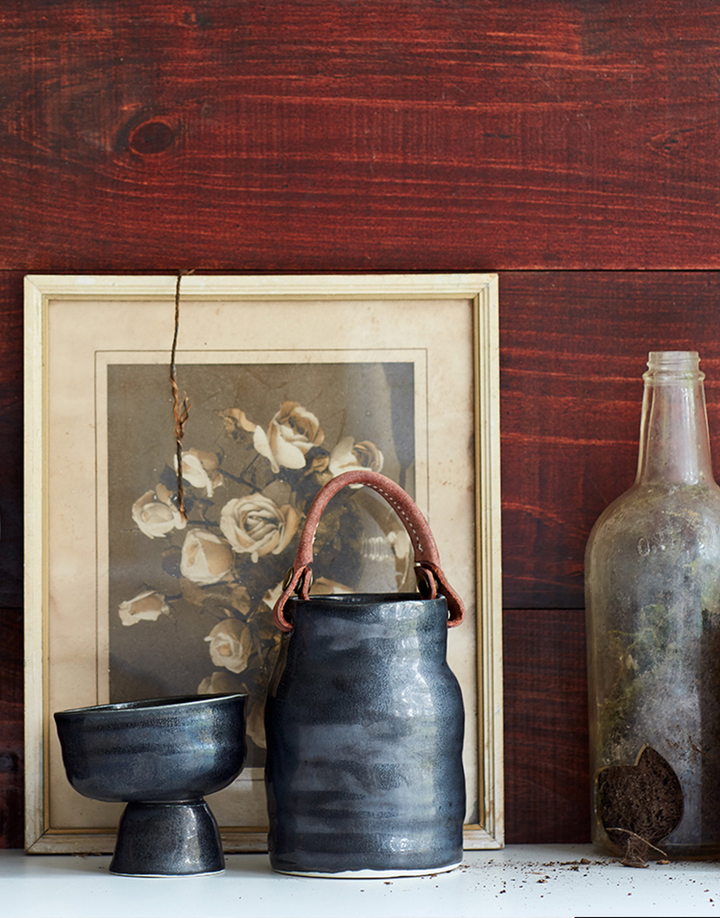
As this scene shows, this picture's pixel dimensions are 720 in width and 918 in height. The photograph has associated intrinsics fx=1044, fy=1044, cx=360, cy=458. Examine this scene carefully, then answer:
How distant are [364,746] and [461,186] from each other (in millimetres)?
424

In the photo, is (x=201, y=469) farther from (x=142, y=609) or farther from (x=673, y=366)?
(x=673, y=366)

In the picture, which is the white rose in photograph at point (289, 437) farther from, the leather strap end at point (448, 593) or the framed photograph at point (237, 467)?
the leather strap end at point (448, 593)

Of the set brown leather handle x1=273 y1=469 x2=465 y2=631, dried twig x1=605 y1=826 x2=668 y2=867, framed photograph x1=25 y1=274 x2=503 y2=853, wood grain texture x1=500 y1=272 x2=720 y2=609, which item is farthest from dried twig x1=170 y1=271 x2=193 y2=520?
dried twig x1=605 y1=826 x2=668 y2=867

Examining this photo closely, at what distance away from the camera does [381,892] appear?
2.08 feet

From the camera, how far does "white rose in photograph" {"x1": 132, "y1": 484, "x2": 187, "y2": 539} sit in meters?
0.78

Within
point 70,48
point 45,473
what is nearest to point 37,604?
point 45,473

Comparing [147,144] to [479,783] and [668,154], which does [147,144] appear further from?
[479,783]

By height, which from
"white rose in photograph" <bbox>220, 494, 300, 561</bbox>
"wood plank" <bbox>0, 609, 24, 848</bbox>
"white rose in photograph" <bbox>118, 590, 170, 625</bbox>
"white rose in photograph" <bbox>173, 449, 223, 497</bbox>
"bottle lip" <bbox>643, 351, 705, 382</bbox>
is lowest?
"wood plank" <bbox>0, 609, 24, 848</bbox>

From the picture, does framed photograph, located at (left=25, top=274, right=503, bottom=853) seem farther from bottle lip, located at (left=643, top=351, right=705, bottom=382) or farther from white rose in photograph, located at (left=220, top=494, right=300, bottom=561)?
bottle lip, located at (left=643, top=351, right=705, bottom=382)

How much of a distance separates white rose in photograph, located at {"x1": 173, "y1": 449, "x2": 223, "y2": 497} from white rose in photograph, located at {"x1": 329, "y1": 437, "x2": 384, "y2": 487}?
3.4 inches

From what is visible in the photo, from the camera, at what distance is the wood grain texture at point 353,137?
79cm

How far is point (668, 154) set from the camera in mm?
812

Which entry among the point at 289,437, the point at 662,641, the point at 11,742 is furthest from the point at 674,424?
the point at 11,742

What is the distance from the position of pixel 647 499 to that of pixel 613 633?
0.10m
